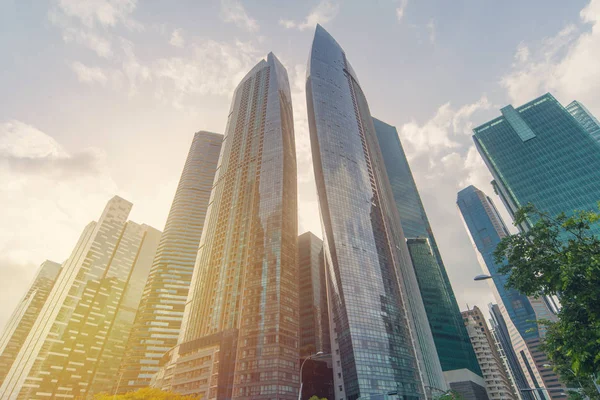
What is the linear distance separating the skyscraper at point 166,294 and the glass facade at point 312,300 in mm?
63584

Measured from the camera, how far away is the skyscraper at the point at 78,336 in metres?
155

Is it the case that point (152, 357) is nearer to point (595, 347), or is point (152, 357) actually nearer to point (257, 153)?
point (257, 153)

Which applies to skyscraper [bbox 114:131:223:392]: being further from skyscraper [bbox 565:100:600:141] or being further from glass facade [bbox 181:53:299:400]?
skyscraper [bbox 565:100:600:141]

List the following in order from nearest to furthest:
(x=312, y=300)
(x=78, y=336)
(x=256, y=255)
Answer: (x=256, y=255), (x=312, y=300), (x=78, y=336)

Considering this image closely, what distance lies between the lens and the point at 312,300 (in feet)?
461

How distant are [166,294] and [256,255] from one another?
78521mm

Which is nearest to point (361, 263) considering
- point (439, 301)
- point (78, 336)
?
point (439, 301)

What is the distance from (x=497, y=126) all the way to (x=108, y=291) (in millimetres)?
229124

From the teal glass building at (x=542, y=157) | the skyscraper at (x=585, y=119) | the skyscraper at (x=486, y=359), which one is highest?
the skyscraper at (x=585, y=119)

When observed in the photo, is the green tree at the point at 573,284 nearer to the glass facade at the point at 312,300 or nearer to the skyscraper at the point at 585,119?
the glass facade at the point at 312,300

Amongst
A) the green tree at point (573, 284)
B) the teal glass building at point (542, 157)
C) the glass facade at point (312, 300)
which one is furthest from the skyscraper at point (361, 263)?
the green tree at point (573, 284)

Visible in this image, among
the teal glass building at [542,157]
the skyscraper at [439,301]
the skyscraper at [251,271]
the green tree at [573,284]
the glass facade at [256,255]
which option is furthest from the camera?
the skyscraper at [439,301]

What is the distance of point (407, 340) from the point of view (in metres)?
106

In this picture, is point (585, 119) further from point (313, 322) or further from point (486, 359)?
point (313, 322)
